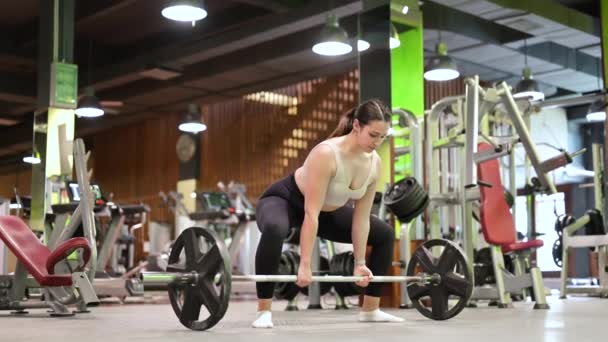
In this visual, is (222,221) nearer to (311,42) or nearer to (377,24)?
(311,42)

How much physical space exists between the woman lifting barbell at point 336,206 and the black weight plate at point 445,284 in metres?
0.33

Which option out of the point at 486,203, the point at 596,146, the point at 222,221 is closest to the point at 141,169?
the point at 222,221

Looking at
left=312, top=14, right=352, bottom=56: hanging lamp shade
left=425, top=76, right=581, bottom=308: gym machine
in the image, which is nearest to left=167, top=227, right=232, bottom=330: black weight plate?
left=425, top=76, right=581, bottom=308: gym machine

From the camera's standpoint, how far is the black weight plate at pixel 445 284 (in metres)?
4.00

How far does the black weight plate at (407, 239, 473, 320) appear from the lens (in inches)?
158

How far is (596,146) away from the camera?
26.5 ft

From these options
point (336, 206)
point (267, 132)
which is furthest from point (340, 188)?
point (267, 132)

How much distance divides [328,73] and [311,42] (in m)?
1.90

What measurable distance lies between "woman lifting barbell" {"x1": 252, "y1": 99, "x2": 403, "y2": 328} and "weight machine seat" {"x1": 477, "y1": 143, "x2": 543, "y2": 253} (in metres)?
1.76

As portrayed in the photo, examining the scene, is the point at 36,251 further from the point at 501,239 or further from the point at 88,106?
the point at 88,106

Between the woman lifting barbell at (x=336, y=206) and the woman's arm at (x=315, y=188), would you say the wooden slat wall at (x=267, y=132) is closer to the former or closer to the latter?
the woman lifting barbell at (x=336, y=206)

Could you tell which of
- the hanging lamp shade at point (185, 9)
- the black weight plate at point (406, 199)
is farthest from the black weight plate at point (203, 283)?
Answer: the hanging lamp shade at point (185, 9)

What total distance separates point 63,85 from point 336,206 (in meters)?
4.95

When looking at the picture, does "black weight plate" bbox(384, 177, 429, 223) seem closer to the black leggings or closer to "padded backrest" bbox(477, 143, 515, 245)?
"padded backrest" bbox(477, 143, 515, 245)
